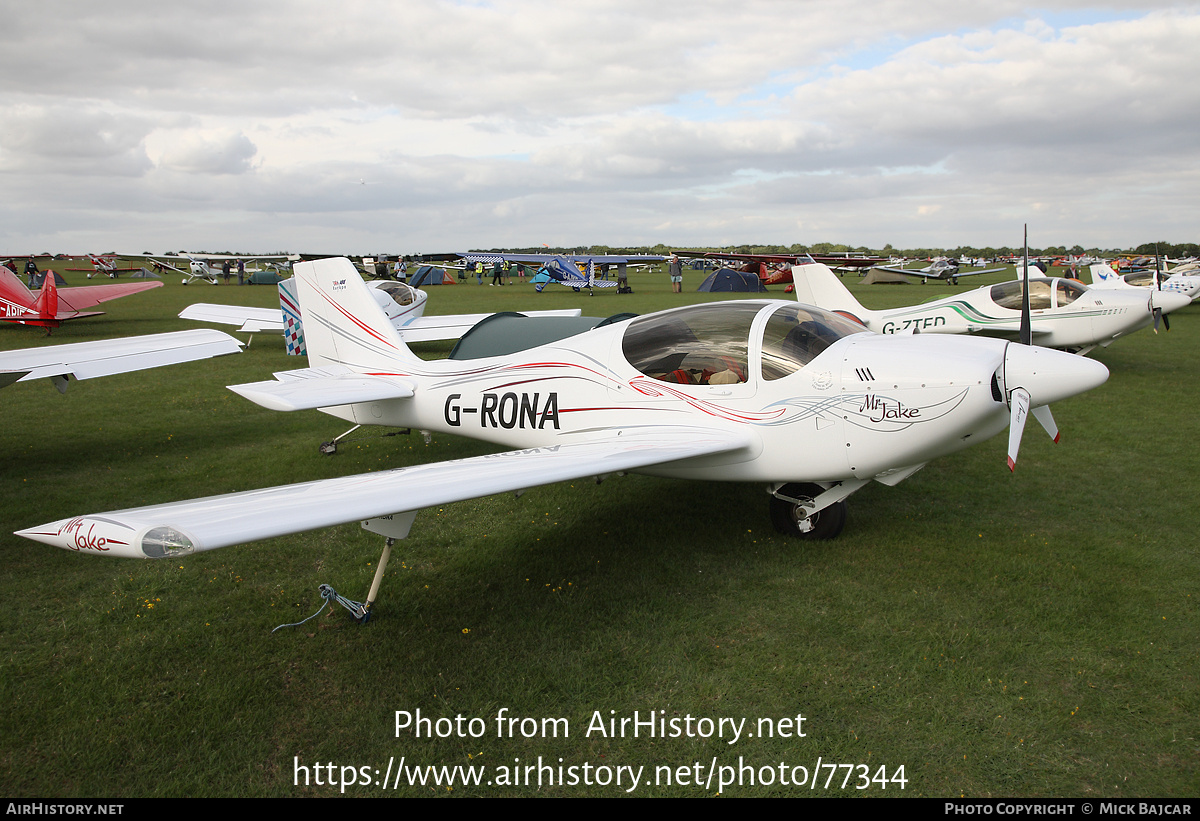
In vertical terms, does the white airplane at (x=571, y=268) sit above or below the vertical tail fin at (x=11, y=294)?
above

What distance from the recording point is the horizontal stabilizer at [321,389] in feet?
17.8

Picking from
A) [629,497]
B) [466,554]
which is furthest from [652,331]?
[466,554]

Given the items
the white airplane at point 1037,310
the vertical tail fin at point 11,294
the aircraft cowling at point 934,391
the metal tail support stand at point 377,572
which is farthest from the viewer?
the vertical tail fin at point 11,294

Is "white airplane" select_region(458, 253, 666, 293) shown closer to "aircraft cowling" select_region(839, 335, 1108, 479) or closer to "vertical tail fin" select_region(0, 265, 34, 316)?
"vertical tail fin" select_region(0, 265, 34, 316)

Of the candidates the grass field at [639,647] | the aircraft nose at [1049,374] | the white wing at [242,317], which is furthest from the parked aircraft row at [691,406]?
the white wing at [242,317]

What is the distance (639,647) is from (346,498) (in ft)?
6.10

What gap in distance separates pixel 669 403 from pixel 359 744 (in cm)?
304

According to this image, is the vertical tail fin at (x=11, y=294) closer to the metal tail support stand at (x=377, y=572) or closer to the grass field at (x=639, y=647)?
the grass field at (x=639, y=647)

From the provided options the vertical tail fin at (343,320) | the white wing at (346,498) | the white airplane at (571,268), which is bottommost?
the white wing at (346,498)

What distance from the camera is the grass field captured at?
3.03 m

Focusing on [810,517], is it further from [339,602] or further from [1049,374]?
[339,602]

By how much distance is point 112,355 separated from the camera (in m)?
7.34

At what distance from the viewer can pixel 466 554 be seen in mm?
5211

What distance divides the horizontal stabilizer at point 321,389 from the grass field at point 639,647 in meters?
1.12
